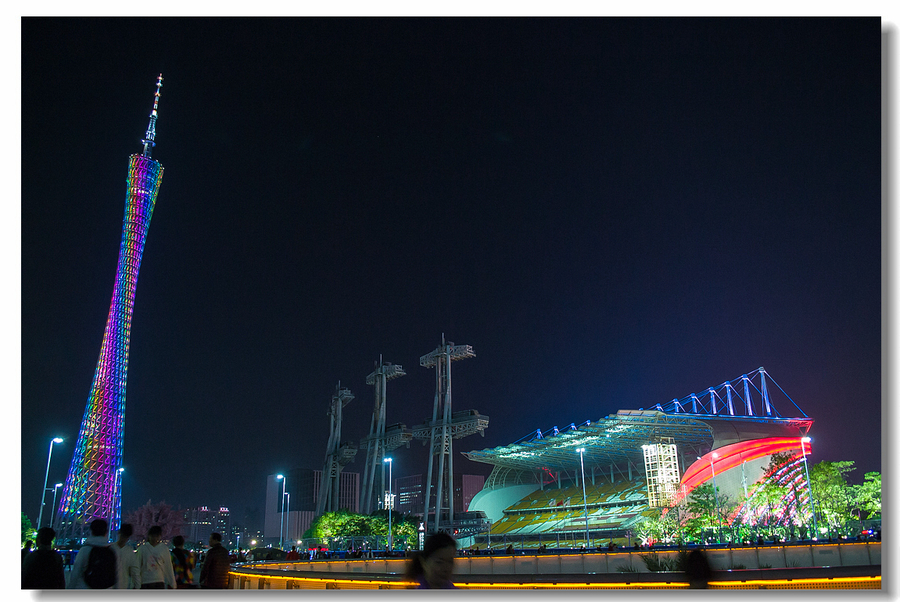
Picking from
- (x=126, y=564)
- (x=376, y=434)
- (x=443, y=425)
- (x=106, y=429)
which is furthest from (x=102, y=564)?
(x=376, y=434)

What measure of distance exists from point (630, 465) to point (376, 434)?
34576 mm

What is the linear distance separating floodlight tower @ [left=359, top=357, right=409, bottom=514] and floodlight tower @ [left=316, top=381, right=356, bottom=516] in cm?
840

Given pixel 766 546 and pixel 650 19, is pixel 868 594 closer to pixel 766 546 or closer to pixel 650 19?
pixel 650 19

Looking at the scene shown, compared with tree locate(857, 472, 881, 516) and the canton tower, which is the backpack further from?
tree locate(857, 472, 881, 516)

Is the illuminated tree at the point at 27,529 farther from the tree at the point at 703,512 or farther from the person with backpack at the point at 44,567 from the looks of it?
the tree at the point at 703,512

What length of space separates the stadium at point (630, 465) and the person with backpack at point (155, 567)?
159ft

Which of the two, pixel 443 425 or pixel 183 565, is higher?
pixel 443 425

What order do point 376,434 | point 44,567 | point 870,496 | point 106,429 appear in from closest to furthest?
point 44,567, point 106,429, point 870,496, point 376,434

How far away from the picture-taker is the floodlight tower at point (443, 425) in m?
80.1

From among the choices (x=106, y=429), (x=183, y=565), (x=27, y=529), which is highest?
(x=106, y=429)

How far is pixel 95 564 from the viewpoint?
25.6 ft

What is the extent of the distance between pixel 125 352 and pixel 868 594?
51560 millimetres

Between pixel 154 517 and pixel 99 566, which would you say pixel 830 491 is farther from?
pixel 154 517
